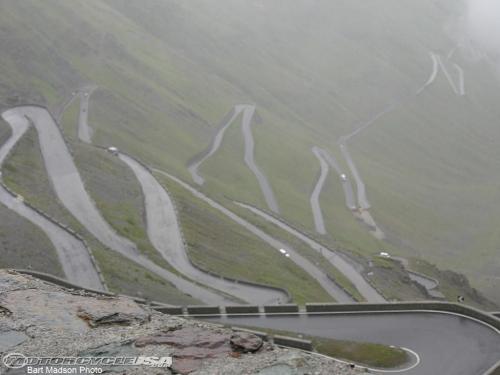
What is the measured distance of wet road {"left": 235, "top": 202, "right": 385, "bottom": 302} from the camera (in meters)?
77.2

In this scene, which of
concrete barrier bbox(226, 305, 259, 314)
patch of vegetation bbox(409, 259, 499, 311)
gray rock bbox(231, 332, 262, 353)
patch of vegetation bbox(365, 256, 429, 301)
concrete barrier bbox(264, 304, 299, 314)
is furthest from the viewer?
patch of vegetation bbox(409, 259, 499, 311)

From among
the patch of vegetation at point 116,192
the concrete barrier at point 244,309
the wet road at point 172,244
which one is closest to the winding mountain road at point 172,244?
the wet road at point 172,244

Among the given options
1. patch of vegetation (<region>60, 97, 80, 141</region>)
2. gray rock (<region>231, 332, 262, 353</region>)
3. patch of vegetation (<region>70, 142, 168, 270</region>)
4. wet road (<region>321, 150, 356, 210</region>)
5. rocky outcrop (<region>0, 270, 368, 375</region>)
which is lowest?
rocky outcrop (<region>0, 270, 368, 375</region>)

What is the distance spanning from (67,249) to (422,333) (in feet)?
111

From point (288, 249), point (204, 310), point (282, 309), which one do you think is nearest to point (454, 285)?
point (288, 249)

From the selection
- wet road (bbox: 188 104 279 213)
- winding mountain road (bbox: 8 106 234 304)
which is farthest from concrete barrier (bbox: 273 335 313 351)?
wet road (bbox: 188 104 279 213)

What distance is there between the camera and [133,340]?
26.3 m

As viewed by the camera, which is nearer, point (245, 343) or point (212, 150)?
point (245, 343)

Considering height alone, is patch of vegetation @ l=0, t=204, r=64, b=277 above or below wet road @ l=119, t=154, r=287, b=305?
below

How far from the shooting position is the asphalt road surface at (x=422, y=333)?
3575 centimetres

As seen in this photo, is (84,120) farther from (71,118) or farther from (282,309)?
(282,309)

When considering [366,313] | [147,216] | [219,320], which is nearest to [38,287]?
[219,320]

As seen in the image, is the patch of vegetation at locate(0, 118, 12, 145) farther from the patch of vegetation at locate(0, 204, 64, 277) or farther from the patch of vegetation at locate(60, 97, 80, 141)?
the patch of vegetation at locate(0, 204, 64, 277)

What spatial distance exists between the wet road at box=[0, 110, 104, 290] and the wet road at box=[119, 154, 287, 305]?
1009 cm
